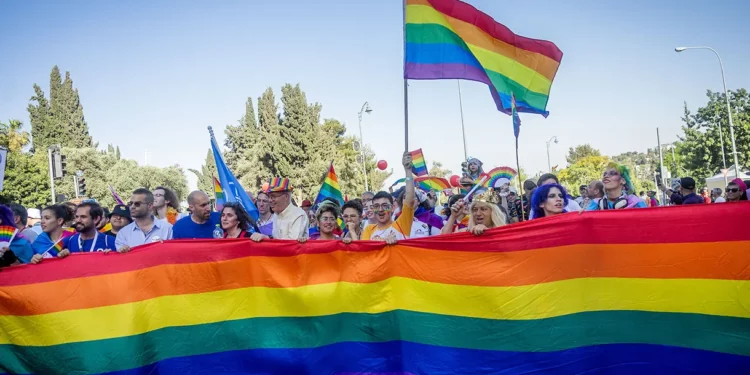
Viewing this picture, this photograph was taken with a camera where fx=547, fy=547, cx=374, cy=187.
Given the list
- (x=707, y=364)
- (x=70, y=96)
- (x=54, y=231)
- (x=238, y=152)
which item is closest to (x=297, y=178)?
(x=238, y=152)

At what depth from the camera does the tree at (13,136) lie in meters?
32.9

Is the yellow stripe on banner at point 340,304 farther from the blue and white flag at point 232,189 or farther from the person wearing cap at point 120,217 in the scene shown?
the blue and white flag at point 232,189

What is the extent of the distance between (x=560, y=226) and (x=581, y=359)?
942mm

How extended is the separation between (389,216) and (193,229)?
2155 mm

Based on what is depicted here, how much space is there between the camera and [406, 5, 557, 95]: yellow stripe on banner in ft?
18.0

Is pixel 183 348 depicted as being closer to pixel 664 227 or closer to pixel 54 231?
pixel 54 231

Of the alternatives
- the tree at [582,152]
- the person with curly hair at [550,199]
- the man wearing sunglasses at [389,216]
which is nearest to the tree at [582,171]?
the tree at [582,152]

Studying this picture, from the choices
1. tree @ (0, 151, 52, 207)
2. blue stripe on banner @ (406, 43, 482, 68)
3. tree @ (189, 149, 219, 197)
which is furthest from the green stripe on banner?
tree @ (189, 149, 219, 197)

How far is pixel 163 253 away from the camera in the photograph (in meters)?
4.60

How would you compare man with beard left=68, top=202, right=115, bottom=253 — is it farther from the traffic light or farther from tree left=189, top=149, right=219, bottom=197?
tree left=189, top=149, right=219, bottom=197

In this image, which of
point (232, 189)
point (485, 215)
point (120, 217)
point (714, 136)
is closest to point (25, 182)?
point (232, 189)

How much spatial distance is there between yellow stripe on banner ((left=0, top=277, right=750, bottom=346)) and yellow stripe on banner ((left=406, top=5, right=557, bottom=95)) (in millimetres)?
2427

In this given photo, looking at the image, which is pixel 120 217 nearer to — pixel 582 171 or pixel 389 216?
pixel 389 216

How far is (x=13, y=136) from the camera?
36.2 m
